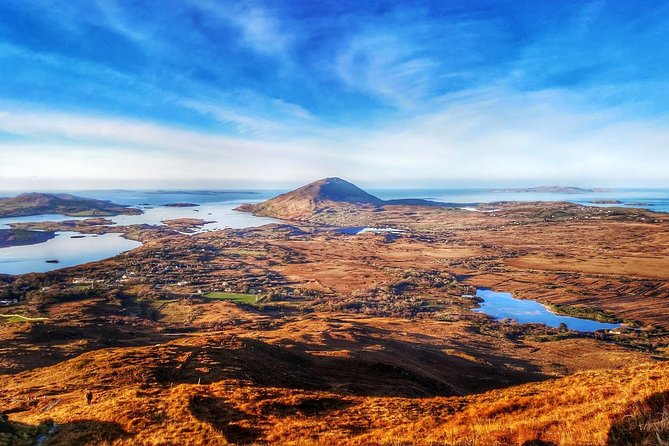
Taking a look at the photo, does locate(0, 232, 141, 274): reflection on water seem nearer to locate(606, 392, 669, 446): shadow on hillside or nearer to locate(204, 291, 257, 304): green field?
locate(204, 291, 257, 304): green field

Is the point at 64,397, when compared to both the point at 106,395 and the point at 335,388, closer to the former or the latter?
the point at 106,395

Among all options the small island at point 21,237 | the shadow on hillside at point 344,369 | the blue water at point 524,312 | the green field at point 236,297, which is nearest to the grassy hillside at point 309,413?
the shadow on hillside at point 344,369

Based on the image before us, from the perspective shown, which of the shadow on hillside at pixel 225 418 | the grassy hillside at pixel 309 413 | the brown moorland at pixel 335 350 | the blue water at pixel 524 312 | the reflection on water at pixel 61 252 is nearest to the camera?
the grassy hillside at pixel 309 413

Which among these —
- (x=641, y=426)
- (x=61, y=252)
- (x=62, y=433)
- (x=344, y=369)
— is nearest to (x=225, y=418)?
(x=62, y=433)

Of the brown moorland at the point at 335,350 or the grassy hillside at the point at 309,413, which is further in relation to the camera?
the brown moorland at the point at 335,350

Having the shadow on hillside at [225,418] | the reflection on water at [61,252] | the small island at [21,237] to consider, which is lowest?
the reflection on water at [61,252]

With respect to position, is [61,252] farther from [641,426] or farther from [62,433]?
[641,426]

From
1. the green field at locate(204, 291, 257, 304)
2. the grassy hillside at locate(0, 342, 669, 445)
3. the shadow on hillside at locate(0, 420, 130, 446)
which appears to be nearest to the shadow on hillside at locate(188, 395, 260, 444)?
the grassy hillside at locate(0, 342, 669, 445)

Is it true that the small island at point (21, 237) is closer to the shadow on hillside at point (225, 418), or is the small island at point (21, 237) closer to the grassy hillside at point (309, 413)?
the grassy hillside at point (309, 413)
